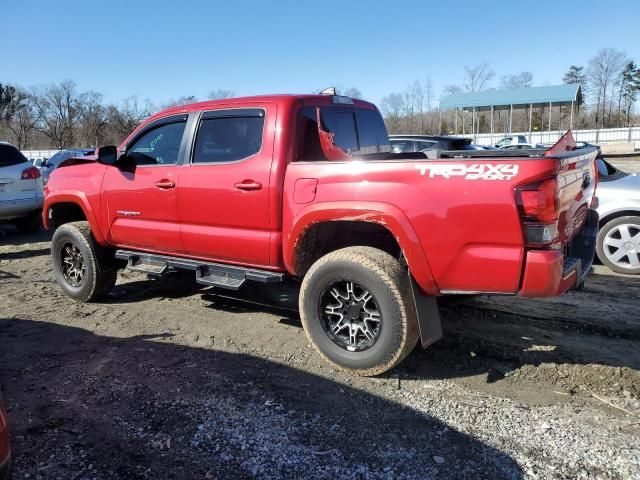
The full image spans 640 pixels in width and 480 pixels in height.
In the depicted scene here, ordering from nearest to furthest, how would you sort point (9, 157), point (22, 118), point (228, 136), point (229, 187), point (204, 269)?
point (229, 187), point (228, 136), point (204, 269), point (9, 157), point (22, 118)

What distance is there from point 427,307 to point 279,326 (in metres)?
1.73

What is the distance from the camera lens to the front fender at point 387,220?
352 centimetres

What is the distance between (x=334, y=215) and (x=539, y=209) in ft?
4.52

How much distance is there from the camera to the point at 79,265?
589cm

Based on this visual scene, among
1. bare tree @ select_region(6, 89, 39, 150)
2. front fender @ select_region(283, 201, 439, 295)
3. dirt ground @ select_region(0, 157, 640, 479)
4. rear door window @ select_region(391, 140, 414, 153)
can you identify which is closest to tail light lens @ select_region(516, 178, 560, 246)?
front fender @ select_region(283, 201, 439, 295)

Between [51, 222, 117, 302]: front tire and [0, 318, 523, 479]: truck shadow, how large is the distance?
55.8 inches

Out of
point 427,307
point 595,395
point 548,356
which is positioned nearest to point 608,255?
point 548,356

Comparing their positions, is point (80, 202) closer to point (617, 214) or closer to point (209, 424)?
point (209, 424)

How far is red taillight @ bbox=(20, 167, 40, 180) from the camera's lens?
9602 millimetres

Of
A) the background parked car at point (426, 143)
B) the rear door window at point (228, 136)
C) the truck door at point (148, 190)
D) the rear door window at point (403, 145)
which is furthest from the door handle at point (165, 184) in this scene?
the rear door window at point (403, 145)

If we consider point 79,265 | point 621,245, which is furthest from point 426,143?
point 79,265

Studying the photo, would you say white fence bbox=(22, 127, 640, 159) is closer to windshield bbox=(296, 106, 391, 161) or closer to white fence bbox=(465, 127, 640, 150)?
white fence bbox=(465, 127, 640, 150)

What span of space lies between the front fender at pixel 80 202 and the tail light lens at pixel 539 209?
166 inches

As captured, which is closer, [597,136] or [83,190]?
[83,190]
